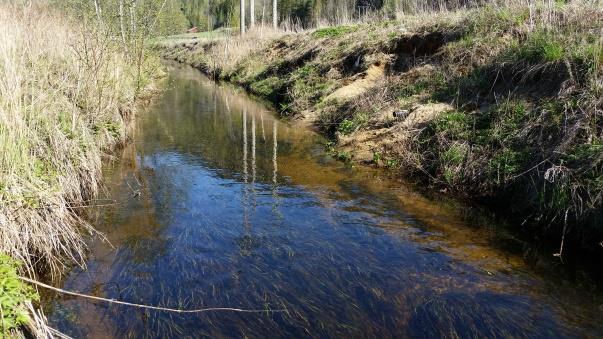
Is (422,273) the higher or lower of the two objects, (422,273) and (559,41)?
the lower

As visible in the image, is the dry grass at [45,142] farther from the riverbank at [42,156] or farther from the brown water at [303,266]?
the brown water at [303,266]

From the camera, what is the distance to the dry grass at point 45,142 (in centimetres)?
428

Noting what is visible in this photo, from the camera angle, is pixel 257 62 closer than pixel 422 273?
No

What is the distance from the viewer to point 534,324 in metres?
4.20

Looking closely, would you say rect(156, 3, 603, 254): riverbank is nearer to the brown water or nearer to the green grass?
the brown water

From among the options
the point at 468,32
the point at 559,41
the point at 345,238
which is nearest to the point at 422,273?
the point at 345,238

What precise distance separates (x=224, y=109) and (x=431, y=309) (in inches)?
496

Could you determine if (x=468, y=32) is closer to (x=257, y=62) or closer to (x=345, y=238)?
(x=345, y=238)

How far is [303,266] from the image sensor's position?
507 centimetres

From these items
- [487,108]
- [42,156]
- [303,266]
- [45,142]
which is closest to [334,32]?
[487,108]

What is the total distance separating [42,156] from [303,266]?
3246 millimetres

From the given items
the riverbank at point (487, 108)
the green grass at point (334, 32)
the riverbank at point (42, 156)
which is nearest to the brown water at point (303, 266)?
the riverbank at point (42, 156)

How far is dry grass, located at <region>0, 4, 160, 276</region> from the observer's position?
4277 millimetres

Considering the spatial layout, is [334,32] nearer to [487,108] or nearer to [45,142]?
[487,108]
